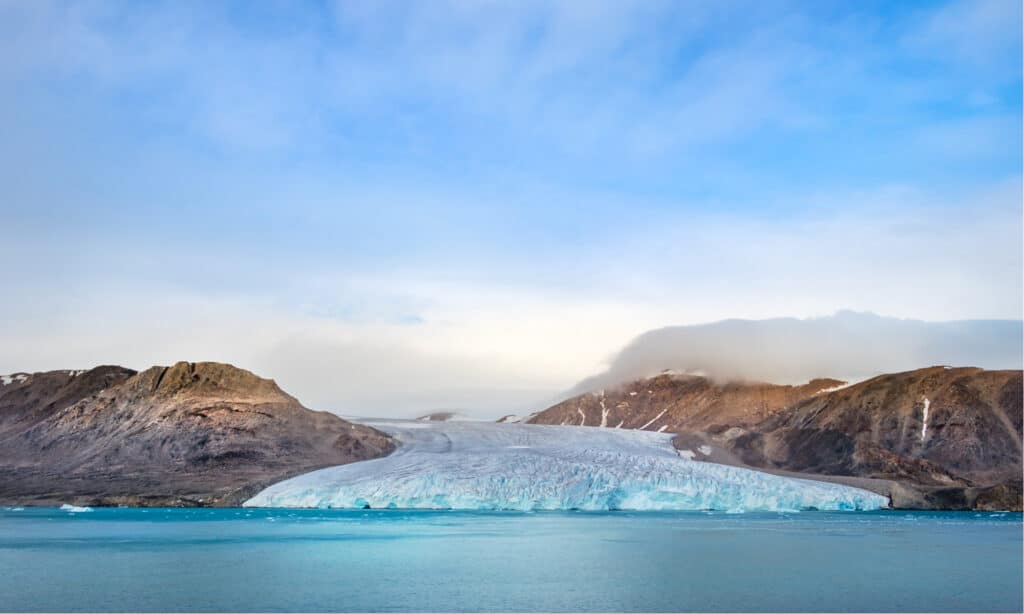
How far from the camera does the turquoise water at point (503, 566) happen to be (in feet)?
53.9

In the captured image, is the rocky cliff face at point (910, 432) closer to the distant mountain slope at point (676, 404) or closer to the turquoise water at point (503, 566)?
the turquoise water at point (503, 566)

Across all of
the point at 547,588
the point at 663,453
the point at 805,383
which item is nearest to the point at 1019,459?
the point at 663,453

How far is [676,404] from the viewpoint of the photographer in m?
138

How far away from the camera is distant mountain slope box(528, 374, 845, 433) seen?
123875 mm

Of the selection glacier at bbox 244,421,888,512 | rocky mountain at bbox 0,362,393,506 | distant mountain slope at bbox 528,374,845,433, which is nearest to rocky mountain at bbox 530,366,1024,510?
glacier at bbox 244,421,888,512

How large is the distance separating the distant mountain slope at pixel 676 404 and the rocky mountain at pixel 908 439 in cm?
3422

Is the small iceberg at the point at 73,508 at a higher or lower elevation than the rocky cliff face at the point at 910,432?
lower

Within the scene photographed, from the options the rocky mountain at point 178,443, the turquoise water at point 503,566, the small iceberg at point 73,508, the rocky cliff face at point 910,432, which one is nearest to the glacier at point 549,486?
the rocky mountain at point 178,443

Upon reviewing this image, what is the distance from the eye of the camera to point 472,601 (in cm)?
1633

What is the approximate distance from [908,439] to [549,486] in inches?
1814

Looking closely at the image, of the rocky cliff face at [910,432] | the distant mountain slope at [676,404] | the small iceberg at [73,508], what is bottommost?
the small iceberg at [73,508]

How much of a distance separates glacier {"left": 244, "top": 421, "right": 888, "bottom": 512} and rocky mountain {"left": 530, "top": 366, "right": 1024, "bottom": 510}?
881 cm

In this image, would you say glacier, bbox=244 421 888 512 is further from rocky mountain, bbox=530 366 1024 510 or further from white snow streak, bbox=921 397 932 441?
white snow streak, bbox=921 397 932 441

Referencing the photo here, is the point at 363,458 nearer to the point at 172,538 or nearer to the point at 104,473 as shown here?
the point at 104,473
